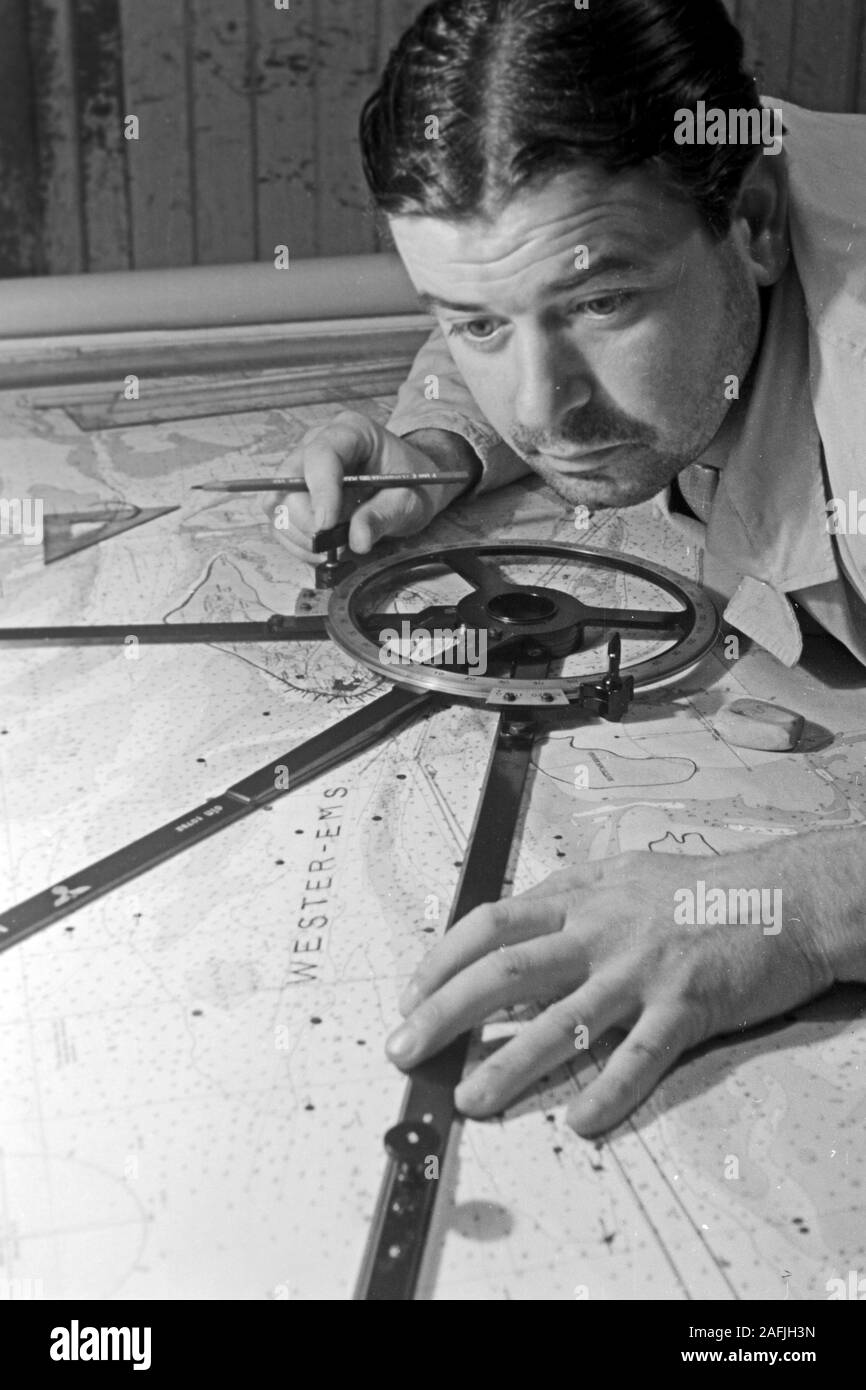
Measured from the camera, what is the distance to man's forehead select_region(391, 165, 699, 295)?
126 centimetres

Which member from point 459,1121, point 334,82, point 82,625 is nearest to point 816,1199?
point 459,1121

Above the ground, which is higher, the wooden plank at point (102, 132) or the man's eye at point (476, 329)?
the man's eye at point (476, 329)

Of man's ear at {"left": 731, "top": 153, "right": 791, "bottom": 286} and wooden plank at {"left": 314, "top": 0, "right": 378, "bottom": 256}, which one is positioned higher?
man's ear at {"left": 731, "top": 153, "right": 791, "bottom": 286}

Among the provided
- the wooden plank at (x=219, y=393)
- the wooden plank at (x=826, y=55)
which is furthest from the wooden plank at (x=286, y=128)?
the wooden plank at (x=219, y=393)

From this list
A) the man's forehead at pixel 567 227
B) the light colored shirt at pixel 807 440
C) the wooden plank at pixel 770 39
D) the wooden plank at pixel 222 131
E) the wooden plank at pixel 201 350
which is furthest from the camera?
the wooden plank at pixel 770 39

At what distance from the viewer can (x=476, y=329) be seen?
4.51ft

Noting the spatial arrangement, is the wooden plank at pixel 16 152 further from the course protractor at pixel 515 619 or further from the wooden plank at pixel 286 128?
the course protractor at pixel 515 619

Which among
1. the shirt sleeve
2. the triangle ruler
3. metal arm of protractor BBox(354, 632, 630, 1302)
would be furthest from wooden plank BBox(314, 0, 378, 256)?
metal arm of protractor BBox(354, 632, 630, 1302)

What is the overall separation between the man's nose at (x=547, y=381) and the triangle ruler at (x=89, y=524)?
28.4 inches

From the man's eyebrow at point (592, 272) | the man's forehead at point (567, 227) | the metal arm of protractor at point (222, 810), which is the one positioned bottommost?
the metal arm of protractor at point (222, 810)

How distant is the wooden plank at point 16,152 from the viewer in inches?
147

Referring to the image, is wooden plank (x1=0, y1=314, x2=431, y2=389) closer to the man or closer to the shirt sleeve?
the shirt sleeve

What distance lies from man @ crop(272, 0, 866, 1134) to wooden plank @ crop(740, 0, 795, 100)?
2733 millimetres

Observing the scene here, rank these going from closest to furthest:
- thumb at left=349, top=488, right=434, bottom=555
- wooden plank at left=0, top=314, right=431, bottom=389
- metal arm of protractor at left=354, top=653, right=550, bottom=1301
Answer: metal arm of protractor at left=354, top=653, right=550, bottom=1301 < thumb at left=349, top=488, right=434, bottom=555 < wooden plank at left=0, top=314, right=431, bottom=389
